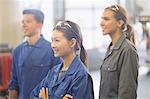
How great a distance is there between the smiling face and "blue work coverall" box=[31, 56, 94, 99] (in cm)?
7

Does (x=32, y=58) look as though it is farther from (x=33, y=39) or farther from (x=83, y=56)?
(x=83, y=56)

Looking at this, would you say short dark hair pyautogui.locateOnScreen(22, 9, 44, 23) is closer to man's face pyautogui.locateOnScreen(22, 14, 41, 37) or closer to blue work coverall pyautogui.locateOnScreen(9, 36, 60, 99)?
man's face pyautogui.locateOnScreen(22, 14, 41, 37)

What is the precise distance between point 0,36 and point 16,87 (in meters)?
3.44

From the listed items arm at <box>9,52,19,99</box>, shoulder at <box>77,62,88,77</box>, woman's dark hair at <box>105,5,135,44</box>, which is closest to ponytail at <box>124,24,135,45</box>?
woman's dark hair at <box>105,5,135,44</box>

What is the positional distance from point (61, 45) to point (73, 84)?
0.84 feet

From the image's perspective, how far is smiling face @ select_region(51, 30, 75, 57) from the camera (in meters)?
1.81

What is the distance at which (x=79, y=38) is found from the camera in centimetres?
187

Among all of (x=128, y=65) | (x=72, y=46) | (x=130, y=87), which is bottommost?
(x=130, y=87)

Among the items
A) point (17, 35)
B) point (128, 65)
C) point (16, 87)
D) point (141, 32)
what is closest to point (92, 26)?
point (141, 32)

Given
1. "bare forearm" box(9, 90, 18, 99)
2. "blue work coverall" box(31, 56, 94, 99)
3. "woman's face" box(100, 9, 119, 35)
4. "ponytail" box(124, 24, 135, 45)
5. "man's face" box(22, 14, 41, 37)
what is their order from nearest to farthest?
"blue work coverall" box(31, 56, 94, 99)
"woman's face" box(100, 9, 119, 35)
"ponytail" box(124, 24, 135, 45)
"man's face" box(22, 14, 41, 37)
"bare forearm" box(9, 90, 18, 99)

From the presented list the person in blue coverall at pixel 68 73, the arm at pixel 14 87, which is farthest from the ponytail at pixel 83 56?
the arm at pixel 14 87

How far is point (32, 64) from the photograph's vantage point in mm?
2270

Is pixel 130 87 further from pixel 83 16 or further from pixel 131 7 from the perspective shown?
pixel 131 7

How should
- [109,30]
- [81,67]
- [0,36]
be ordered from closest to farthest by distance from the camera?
1. [81,67]
2. [109,30]
3. [0,36]
